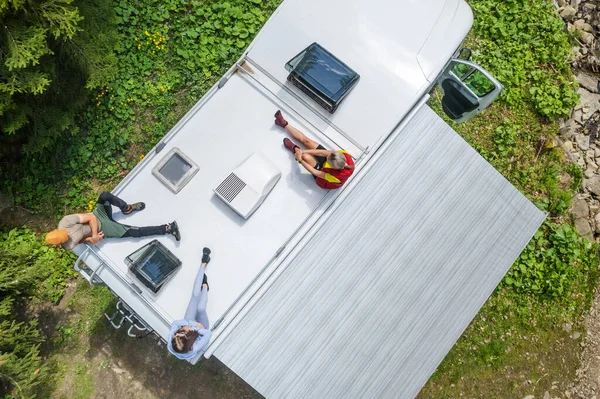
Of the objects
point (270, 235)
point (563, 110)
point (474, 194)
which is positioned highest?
point (563, 110)

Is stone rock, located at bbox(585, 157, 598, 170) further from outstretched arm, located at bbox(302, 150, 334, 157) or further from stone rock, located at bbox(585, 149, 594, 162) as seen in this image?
outstretched arm, located at bbox(302, 150, 334, 157)

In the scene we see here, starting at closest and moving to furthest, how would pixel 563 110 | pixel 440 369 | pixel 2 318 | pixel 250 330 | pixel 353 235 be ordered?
1. pixel 250 330
2. pixel 353 235
3. pixel 2 318
4. pixel 440 369
5. pixel 563 110

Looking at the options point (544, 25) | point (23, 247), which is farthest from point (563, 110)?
point (23, 247)

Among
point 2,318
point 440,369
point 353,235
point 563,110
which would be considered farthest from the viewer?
point 563,110

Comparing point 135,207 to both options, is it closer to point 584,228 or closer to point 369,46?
point 369,46

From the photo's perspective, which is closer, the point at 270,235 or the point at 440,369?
the point at 270,235

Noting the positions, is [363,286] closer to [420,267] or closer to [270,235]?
[420,267]

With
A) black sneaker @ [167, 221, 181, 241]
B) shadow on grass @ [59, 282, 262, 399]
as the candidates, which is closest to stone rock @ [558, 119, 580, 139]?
black sneaker @ [167, 221, 181, 241]

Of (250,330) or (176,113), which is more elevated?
(176,113)

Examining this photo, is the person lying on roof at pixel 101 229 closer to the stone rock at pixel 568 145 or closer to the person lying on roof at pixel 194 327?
the person lying on roof at pixel 194 327
